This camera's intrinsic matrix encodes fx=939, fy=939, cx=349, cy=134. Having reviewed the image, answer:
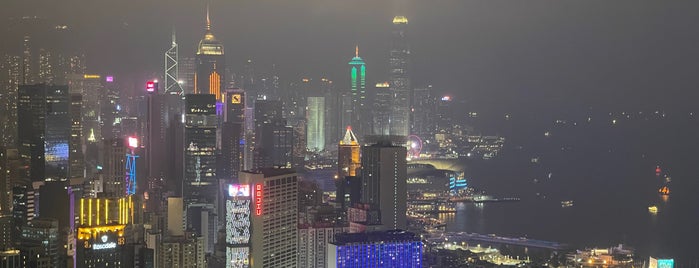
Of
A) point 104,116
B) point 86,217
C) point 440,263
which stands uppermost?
point 104,116

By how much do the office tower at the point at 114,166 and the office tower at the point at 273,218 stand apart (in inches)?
50.6

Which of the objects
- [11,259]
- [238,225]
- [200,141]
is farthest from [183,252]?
[200,141]

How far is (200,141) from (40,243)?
443 cm

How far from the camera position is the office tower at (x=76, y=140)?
26.3ft

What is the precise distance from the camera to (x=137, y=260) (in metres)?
6.39

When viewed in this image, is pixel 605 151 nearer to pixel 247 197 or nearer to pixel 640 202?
pixel 640 202

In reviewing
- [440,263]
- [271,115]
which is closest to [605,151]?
[271,115]

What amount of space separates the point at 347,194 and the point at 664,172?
20.7 ft

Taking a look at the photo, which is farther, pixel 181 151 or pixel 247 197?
pixel 181 151

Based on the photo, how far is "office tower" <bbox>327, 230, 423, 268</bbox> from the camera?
7.29m

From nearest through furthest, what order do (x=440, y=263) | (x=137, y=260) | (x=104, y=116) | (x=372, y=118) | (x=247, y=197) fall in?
1. (x=137, y=260)
2. (x=247, y=197)
3. (x=440, y=263)
4. (x=104, y=116)
5. (x=372, y=118)

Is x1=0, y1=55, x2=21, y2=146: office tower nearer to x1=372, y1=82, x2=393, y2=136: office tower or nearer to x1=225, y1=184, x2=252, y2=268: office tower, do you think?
x1=225, y1=184, x2=252, y2=268: office tower

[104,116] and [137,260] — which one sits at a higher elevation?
[104,116]

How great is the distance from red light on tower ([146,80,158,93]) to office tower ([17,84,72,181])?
1100 millimetres
